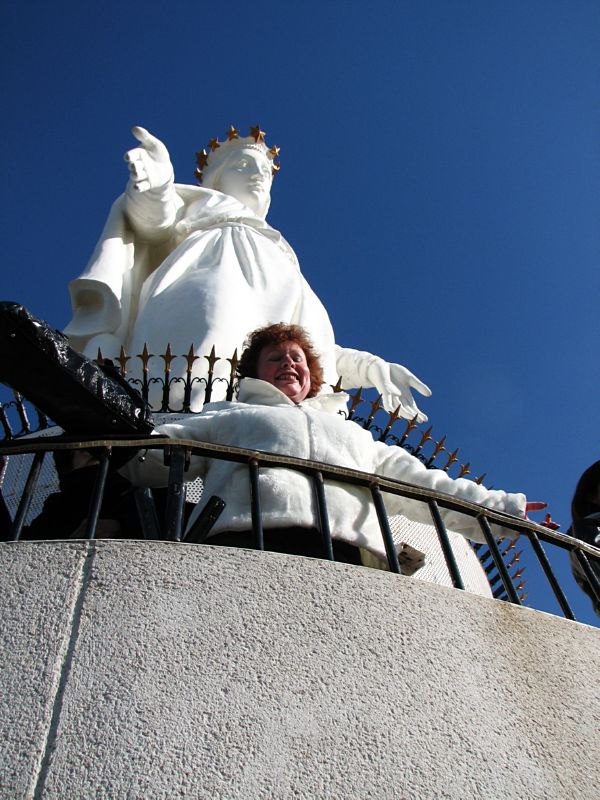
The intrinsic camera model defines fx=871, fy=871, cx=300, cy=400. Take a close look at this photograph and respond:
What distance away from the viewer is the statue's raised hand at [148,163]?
8.68 metres

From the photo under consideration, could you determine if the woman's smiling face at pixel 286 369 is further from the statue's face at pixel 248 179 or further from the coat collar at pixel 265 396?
the statue's face at pixel 248 179

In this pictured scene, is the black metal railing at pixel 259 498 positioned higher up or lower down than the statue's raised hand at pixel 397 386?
lower down

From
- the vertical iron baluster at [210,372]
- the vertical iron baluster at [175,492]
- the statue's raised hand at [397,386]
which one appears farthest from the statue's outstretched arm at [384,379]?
the vertical iron baluster at [175,492]

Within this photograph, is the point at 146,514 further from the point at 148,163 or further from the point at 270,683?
the point at 148,163

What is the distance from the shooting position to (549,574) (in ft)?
10.9

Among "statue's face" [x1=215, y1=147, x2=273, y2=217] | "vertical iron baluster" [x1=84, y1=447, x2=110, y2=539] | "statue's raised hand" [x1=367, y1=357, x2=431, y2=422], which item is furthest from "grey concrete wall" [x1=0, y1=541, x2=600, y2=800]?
"statue's face" [x1=215, y1=147, x2=273, y2=217]

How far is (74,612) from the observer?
2.43 m

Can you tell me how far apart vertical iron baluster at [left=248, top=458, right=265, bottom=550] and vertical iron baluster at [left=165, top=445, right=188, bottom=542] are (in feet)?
0.81

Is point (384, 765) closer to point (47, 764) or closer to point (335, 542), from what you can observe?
point (47, 764)

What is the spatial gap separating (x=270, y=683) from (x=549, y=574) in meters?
1.45

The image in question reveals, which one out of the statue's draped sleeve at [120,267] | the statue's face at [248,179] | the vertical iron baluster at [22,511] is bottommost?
the vertical iron baluster at [22,511]

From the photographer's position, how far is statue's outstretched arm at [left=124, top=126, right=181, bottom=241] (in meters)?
8.74

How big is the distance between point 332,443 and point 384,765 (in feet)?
5.71

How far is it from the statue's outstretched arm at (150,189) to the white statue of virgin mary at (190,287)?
0.04 feet
